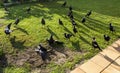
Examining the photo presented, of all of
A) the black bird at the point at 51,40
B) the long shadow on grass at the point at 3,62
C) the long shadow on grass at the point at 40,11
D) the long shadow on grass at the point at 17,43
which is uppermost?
the black bird at the point at 51,40

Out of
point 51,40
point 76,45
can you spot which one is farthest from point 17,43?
point 76,45

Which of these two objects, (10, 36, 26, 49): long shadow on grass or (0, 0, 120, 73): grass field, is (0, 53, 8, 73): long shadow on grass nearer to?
(0, 0, 120, 73): grass field

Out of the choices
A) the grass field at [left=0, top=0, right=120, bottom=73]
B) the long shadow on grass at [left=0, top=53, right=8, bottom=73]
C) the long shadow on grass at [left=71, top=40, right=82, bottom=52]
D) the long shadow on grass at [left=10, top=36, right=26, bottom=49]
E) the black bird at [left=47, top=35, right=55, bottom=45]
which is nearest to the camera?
the long shadow on grass at [left=0, top=53, right=8, bottom=73]

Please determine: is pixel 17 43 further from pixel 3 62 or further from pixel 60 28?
pixel 60 28

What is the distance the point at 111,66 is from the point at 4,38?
6.23 meters

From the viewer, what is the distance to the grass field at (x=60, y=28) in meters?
9.97

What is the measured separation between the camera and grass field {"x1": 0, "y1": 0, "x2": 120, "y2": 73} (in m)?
9.97

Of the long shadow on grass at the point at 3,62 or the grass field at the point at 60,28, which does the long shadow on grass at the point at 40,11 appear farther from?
the long shadow on grass at the point at 3,62

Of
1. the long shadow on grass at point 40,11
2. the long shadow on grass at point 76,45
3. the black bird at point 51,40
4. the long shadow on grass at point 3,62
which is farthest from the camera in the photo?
the long shadow on grass at point 40,11

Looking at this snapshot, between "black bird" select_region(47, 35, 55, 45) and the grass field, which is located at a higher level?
"black bird" select_region(47, 35, 55, 45)

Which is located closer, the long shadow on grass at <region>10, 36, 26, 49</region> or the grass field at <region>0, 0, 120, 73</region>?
the grass field at <region>0, 0, 120, 73</region>

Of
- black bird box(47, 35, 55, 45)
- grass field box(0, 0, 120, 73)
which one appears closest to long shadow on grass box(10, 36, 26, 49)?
grass field box(0, 0, 120, 73)

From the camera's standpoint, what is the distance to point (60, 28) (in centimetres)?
1290

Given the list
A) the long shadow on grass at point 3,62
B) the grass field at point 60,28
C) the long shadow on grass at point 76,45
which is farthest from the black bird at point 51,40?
the long shadow on grass at point 3,62
